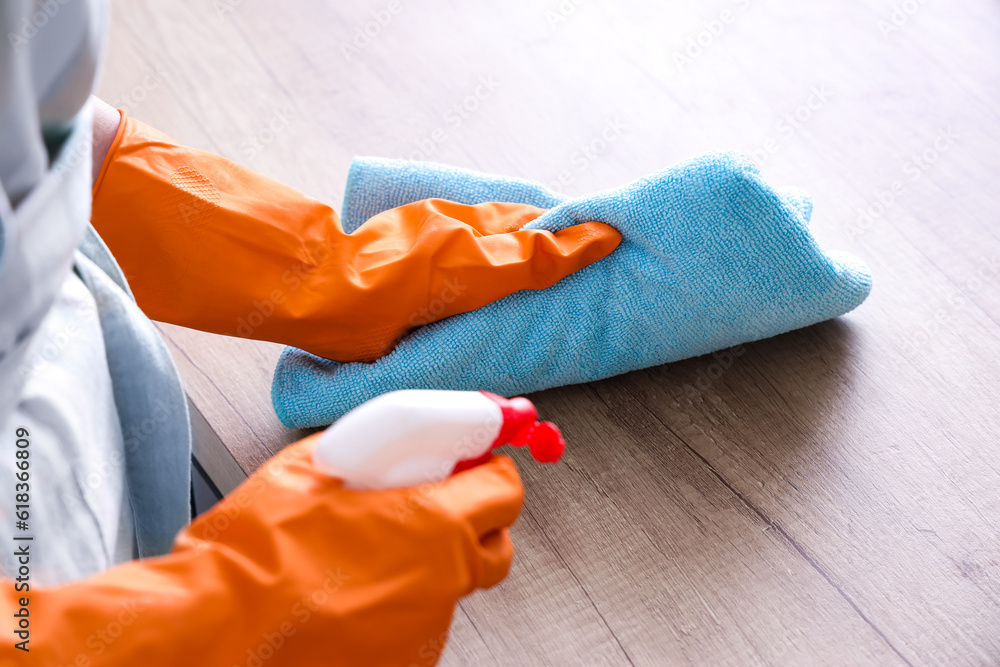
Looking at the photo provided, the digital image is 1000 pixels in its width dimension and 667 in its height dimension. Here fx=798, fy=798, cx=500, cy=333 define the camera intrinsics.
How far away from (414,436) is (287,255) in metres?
0.31

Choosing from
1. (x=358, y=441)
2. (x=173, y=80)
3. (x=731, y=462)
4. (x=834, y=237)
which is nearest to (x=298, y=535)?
(x=358, y=441)

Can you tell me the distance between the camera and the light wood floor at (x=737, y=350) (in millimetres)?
595

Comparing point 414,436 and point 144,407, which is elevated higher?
point 414,436

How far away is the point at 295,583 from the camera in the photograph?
0.38 metres

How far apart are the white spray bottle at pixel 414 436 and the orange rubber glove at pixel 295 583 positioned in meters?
0.01

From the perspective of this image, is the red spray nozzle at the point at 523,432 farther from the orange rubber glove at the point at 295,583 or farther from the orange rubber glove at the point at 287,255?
the orange rubber glove at the point at 287,255

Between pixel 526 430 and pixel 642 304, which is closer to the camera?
pixel 526 430

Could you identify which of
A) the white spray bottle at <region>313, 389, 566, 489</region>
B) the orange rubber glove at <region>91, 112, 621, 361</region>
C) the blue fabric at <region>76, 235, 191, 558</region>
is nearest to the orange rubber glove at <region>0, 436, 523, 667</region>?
the white spray bottle at <region>313, 389, 566, 489</region>

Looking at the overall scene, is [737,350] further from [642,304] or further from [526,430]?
[526,430]

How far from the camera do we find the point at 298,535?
1.30ft

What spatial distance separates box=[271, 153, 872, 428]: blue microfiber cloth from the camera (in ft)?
2.19

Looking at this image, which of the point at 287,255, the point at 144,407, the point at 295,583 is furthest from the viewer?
the point at 287,255

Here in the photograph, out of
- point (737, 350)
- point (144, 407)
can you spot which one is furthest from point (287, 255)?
point (737, 350)

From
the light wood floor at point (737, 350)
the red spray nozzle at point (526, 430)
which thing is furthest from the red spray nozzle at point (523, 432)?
the light wood floor at point (737, 350)
